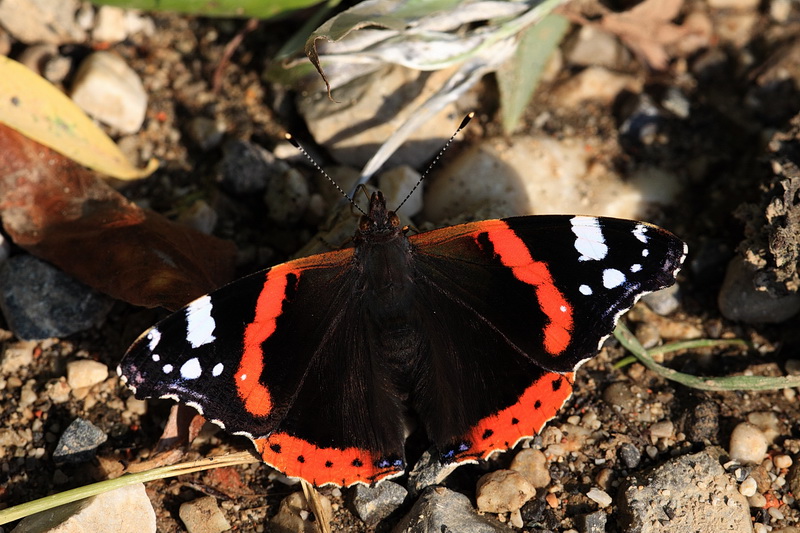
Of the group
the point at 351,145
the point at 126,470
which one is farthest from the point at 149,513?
the point at 351,145

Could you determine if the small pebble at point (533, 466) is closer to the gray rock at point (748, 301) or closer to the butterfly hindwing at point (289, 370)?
the butterfly hindwing at point (289, 370)

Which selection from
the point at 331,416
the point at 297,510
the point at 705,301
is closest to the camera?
the point at 331,416

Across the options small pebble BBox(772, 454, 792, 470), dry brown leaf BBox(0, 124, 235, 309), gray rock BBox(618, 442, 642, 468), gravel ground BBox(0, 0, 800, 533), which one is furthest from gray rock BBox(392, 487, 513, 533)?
dry brown leaf BBox(0, 124, 235, 309)

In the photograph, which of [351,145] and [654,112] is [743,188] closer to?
[654,112]

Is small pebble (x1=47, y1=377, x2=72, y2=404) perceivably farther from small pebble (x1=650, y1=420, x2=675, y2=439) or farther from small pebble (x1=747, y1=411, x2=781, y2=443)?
small pebble (x1=747, y1=411, x2=781, y2=443)

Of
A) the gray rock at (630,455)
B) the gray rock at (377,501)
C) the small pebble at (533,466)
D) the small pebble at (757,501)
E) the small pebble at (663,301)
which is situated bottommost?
the small pebble at (757,501)

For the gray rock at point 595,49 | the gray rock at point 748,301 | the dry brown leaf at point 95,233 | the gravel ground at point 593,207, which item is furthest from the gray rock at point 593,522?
Result: the gray rock at point 595,49
